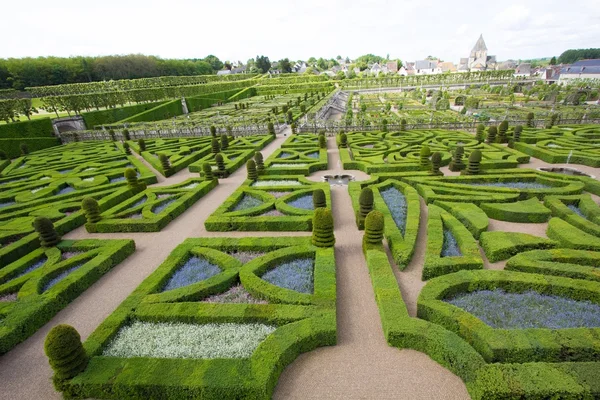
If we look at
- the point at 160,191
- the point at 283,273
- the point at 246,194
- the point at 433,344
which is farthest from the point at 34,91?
the point at 433,344

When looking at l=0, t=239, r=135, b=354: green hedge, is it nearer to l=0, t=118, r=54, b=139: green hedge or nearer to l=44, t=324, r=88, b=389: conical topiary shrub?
l=44, t=324, r=88, b=389: conical topiary shrub

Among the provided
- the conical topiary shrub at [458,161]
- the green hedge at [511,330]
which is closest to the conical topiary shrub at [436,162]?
the conical topiary shrub at [458,161]

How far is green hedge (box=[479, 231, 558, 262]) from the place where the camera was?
35.7ft

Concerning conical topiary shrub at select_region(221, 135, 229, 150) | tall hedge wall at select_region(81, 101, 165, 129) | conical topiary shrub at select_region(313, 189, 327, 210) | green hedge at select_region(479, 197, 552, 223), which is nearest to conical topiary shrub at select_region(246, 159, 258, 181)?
conical topiary shrub at select_region(313, 189, 327, 210)

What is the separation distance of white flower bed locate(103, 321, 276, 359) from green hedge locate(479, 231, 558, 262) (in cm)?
840

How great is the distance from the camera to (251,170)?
20203 mm

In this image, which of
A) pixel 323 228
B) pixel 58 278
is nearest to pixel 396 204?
pixel 323 228

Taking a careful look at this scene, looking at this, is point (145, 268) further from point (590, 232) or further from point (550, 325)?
point (590, 232)

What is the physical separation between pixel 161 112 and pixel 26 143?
864 inches

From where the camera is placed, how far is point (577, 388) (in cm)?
602

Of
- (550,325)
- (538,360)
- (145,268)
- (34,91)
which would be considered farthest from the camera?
(34,91)

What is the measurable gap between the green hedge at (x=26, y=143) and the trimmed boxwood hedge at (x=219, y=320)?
35824 millimetres

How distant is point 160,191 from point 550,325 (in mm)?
19553

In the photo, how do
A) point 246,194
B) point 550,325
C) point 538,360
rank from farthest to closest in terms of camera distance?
point 246,194, point 550,325, point 538,360
